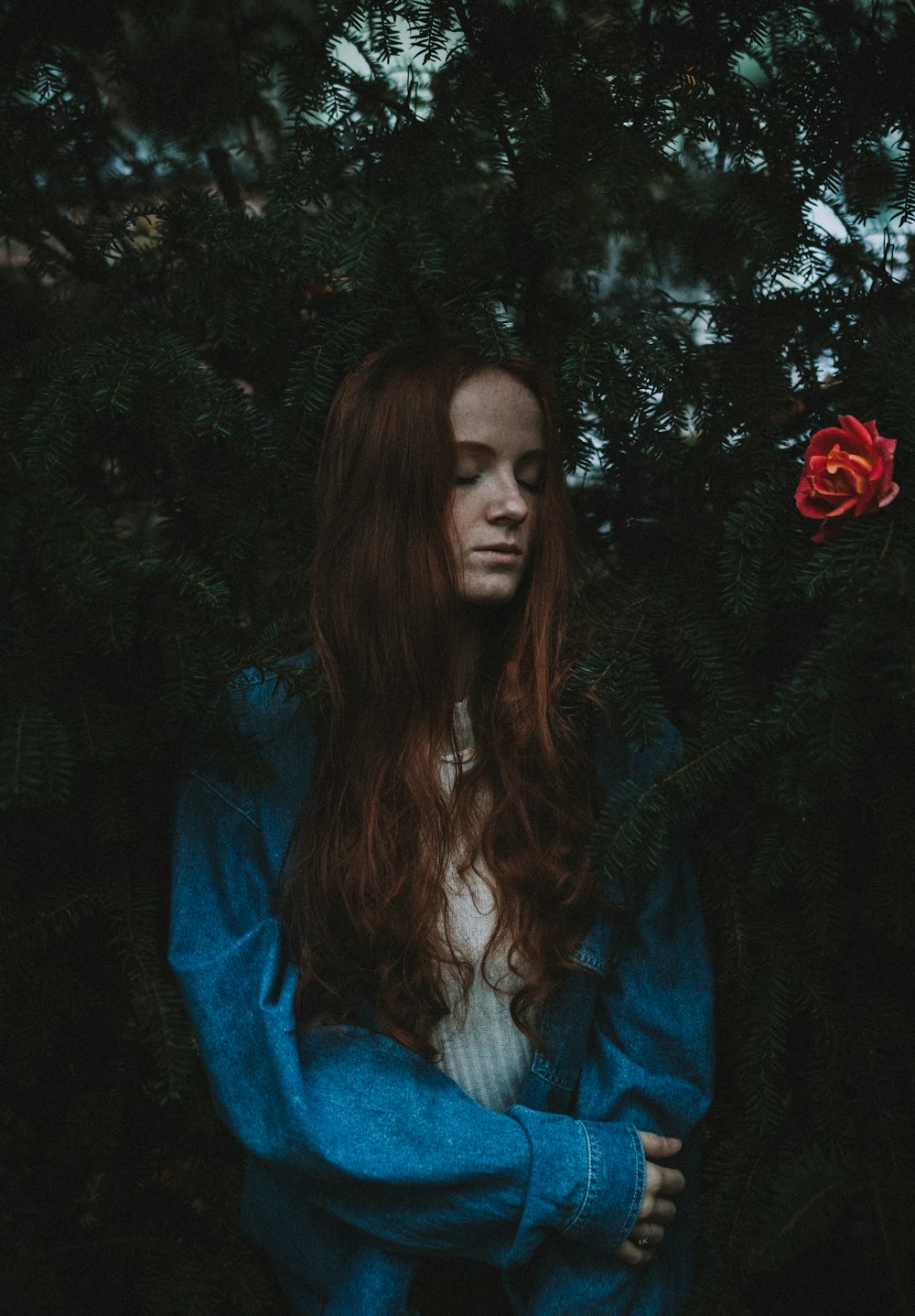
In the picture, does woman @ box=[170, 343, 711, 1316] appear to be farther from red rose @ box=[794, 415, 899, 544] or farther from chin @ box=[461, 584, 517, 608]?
red rose @ box=[794, 415, 899, 544]

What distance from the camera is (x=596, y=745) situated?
153 cm

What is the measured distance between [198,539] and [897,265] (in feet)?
3.79

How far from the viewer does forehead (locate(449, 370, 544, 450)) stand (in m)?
1.43

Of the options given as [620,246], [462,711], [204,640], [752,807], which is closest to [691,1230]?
[752,807]

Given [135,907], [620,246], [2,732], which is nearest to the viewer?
[2,732]

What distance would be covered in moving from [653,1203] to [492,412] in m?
1.08

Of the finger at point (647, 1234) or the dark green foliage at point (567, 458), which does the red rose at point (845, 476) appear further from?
the finger at point (647, 1234)

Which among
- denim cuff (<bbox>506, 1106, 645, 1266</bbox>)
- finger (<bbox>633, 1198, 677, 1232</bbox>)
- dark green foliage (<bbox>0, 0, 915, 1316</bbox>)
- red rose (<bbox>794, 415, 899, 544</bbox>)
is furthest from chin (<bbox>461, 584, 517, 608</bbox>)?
finger (<bbox>633, 1198, 677, 1232</bbox>)

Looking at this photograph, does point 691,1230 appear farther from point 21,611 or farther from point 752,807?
point 21,611

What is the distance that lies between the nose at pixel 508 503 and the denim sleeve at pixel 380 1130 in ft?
2.06

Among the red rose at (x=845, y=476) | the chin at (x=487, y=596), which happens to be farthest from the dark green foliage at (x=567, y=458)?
the chin at (x=487, y=596)

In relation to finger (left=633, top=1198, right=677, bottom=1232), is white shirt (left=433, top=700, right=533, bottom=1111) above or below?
above

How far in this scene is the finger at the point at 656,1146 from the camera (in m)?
1.35

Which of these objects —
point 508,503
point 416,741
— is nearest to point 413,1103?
point 416,741
